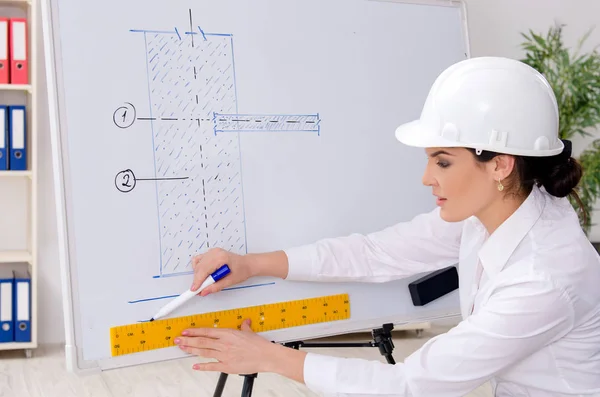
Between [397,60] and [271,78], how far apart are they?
0.39 m

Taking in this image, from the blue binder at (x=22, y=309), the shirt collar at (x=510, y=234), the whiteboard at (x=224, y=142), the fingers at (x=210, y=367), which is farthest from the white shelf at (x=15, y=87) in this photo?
the shirt collar at (x=510, y=234)

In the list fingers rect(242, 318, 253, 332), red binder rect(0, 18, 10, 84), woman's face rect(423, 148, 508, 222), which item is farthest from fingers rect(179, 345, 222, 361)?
red binder rect(0, 18, 10, 84)

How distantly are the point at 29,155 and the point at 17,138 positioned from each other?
0.71ft

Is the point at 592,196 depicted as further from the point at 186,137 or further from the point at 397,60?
the point at 186,137

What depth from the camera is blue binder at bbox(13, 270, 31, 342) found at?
11.2 ft

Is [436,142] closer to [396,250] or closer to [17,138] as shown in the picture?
[396,250]

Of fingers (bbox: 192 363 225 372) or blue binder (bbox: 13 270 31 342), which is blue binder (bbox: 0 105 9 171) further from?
fingers (bbox: 192 363 225 372)

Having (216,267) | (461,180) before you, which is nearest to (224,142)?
(216,267)

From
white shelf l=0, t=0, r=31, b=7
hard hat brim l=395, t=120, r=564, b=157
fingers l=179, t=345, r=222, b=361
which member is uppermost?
white shelf l=0, t=0, r=31, b=7

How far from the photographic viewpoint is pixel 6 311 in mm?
3420

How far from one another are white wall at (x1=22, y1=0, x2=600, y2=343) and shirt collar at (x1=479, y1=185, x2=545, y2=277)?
2.78m

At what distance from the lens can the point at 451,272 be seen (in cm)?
188

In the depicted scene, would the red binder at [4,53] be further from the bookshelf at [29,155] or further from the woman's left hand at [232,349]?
the woman's left hand at [232,349]

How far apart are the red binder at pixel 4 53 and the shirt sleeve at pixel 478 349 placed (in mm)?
2704
